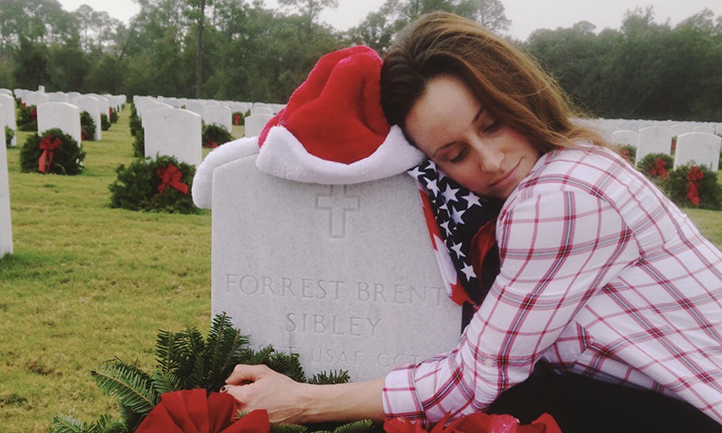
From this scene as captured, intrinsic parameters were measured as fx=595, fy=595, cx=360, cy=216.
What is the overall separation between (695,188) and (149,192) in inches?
288

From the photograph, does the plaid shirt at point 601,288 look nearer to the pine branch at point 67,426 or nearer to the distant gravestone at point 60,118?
the pine branch at point 67,426

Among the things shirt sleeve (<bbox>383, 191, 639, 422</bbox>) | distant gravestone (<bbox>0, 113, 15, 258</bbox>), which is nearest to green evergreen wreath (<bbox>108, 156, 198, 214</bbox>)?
distant gravestone (<bbox>0, 113, 15, 258</bbox>)

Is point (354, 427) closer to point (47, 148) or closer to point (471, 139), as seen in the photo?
point (471, 139)

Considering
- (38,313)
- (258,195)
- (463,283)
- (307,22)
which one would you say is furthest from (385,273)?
(307,22)

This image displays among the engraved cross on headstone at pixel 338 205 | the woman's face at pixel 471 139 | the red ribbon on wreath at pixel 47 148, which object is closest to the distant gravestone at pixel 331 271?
the engraved cross on headstone at pixel 338 205

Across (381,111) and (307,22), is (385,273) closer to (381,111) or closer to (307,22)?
(381,111)

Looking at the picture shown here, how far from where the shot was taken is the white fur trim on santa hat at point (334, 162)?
166 cm

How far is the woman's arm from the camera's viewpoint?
1.61 metres

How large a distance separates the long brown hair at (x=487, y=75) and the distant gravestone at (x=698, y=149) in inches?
340

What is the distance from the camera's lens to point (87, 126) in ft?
45.0

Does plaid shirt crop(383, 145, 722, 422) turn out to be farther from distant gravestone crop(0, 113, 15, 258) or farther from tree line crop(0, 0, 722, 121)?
tree line crop(0, 0, 722, 121)

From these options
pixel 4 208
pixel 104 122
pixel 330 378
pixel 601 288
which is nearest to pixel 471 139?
pixel 601 288

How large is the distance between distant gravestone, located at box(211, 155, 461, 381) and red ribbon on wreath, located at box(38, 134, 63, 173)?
7564mm

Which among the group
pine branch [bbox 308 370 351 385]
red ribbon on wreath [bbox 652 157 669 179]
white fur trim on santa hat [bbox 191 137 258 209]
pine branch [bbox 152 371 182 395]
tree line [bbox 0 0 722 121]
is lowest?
pine branch [bbox 308 370 351 385]
